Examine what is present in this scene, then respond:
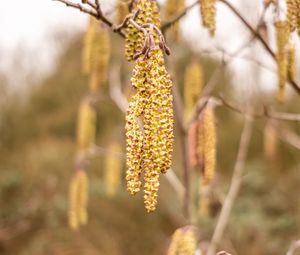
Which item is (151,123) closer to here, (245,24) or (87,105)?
(245,24)

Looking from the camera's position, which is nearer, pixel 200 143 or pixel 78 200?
pixel 200 143

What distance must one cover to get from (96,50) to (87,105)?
947mm

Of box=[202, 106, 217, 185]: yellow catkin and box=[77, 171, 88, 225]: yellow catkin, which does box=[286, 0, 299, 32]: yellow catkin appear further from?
box=[77, 171, 88, 225]: yellow catkin

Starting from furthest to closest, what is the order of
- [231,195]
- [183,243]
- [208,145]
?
[231,195] < [208,145] < [183,243]

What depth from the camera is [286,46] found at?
1.82m

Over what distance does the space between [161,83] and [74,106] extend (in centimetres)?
1041

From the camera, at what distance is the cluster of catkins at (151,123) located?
1.03 m

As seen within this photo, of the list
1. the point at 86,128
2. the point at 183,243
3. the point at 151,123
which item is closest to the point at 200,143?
the point at 183,243

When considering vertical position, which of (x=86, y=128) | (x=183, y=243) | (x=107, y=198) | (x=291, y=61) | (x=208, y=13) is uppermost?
(x=208, y=13)

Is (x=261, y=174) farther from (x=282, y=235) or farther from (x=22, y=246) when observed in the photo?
(x=22, y=246)

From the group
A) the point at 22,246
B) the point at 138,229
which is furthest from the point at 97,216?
the point at 22,246

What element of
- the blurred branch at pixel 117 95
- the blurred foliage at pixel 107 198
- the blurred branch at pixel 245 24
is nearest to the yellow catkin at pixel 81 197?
the blurred branch at pixel 117 95

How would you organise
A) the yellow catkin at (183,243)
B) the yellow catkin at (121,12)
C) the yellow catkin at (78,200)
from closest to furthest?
the yellow catkin at (183,243) < the yellow catkin at (121,12) < the yellow catkin at (78,200)

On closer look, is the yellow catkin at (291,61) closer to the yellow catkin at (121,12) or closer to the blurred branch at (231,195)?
the yellow catkin at (121,12)
